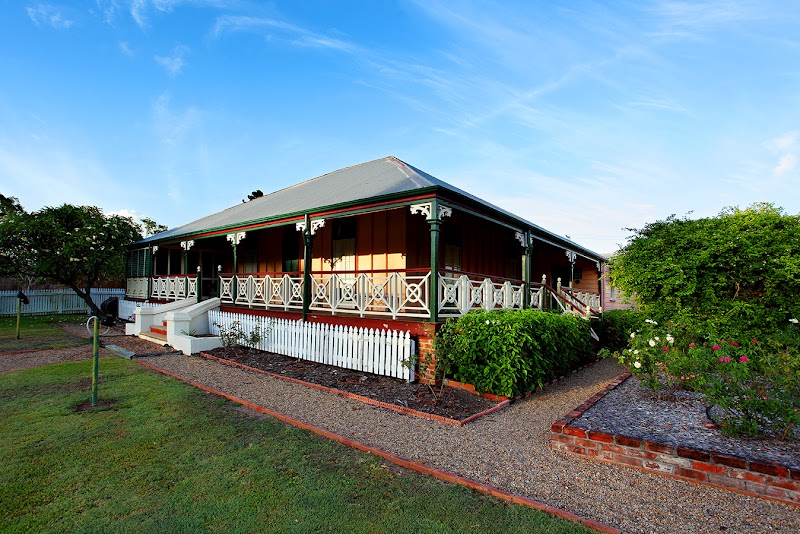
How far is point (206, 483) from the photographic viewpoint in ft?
→ 12.2

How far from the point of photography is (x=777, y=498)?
3.42 metres

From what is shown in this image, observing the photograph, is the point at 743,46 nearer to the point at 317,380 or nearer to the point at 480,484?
the point at 480,484

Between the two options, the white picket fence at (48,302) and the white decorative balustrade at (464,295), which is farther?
the white picket fence at (48,302)

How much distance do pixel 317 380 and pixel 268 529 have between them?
5.20m

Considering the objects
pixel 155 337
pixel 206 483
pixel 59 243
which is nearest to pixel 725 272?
pixel 206 483

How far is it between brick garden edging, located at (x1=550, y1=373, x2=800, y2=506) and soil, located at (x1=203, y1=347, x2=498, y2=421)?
6.05ft

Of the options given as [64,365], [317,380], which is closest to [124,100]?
[64,365]

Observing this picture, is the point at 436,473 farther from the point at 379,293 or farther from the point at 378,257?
the point at 378,257

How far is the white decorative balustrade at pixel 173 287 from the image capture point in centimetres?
1525

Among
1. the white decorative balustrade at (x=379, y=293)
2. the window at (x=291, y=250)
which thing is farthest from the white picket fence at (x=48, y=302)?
the window at (x=291, y=250)

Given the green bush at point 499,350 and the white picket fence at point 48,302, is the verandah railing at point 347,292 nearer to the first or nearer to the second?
the green bush at point 499,350

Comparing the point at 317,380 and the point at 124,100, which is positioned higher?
the point at 124,100

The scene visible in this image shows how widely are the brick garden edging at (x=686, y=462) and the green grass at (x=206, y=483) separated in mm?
1483

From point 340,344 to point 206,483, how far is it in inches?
214
